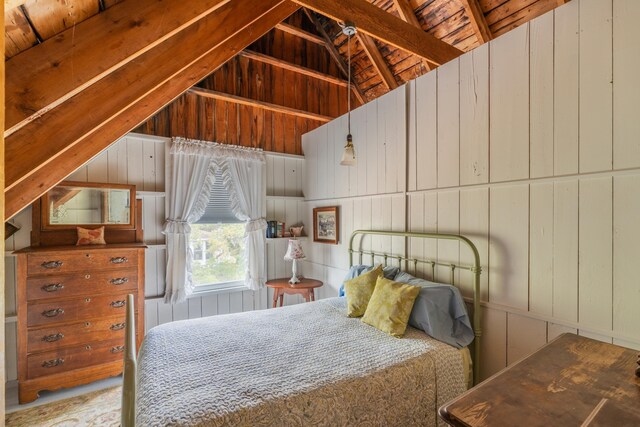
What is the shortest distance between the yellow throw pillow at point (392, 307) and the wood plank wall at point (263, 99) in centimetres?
273

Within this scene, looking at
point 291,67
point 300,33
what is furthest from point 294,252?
point 300,33

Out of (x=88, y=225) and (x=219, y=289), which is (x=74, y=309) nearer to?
(x=88, y=225)

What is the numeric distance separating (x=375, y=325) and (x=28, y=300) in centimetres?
279

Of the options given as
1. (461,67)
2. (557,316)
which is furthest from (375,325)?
(461,67)

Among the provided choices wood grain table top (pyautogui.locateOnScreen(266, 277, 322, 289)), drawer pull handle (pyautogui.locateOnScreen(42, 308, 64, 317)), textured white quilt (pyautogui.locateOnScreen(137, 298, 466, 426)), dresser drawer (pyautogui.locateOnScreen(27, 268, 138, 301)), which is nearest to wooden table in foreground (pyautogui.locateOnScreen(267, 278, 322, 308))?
wood grain table top (pyautogui.locateOnScreen(266, 277, 322, 289))

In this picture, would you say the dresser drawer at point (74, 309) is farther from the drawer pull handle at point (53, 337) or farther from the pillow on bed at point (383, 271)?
the pillow on bed at point (383, 271)

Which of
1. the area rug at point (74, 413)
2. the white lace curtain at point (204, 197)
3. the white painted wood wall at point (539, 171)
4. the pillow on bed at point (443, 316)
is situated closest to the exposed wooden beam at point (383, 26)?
the white painted wood wall at point (539, 171)

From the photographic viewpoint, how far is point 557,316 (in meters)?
1.78

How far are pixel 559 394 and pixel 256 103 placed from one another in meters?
3.99

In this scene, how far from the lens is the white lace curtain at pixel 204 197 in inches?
134

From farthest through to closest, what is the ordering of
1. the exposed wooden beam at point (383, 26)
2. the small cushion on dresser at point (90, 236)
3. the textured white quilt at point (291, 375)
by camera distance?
1. the small cushion on dresser at point (90, 236)
2. the exposed wooden beam at point (383, 26)
3. the textured white quilt at point (291, 375)

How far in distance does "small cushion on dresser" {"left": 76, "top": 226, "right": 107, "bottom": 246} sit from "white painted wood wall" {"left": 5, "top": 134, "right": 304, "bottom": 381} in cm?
43

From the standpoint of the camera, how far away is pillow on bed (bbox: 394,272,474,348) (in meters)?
2.01

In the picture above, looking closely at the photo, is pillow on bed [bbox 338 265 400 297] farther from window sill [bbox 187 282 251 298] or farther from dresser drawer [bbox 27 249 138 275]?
dresser drawer [bbox 27 249 138 275]
